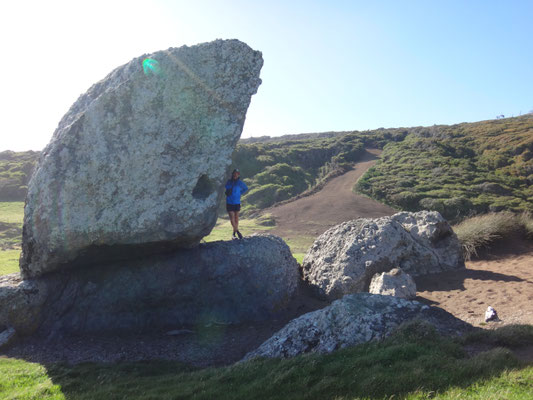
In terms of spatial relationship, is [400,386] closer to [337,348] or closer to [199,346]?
[337,348]

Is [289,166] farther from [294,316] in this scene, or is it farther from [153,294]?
[153,294]

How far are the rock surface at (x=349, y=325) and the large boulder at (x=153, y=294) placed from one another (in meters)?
2.40

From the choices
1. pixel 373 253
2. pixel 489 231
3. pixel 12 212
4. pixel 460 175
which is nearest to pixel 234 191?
pixel 373 253

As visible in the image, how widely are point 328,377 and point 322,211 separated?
3181 cm

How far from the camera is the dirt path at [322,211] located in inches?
1184

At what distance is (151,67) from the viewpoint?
9.41m

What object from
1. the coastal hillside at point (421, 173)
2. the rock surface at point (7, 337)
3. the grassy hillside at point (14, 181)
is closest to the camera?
the rock surface at point (7, 337)

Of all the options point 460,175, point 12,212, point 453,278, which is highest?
point 460,175

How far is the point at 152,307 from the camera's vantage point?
9508 mm

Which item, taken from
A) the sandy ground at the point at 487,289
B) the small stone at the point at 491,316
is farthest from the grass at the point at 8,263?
the small stone at the point at 491,316

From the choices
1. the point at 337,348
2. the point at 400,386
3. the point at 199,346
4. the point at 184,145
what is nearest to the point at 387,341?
the point at 337,348

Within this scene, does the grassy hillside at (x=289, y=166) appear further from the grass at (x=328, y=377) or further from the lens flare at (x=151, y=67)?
the grass at (x=328, y=377)

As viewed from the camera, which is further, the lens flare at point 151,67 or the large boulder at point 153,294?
the lens flare at point 151,67

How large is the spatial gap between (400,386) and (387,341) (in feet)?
5.86
